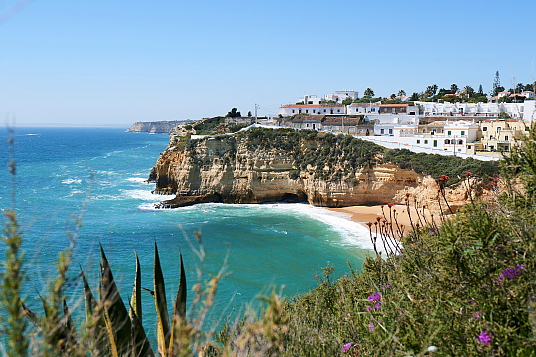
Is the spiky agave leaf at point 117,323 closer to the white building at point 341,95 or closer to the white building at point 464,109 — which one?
the white building at point 464,109

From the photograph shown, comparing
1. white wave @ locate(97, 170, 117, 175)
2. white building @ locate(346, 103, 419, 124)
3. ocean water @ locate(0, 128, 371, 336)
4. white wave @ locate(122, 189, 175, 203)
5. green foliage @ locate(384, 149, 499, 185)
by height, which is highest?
white building @ locate(346, 103, 419, 124)

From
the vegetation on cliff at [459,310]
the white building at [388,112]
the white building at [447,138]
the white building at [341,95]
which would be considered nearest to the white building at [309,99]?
the white building at [341,95]

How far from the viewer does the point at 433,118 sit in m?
49.6

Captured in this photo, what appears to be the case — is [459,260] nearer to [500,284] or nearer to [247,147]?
[500,284]

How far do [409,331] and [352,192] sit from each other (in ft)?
95.4

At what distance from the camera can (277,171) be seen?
37125mm

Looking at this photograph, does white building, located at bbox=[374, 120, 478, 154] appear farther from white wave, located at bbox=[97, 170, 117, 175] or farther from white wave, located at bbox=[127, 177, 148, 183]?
white wave, located at bbox=[97, 170, 117, 175]

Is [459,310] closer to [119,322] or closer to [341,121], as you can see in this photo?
[119,322]

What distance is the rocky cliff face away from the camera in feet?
112

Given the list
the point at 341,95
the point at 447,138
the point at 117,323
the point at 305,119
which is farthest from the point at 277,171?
the point at 341,95

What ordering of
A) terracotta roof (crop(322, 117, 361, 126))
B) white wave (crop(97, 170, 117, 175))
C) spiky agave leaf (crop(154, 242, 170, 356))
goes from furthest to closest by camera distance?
white wave (crop(97, 170, 117, 175))
terracotta roof (crop(322, 117, 361, 126))
spiky agave leaf (crop(154, 242, 170, 356))

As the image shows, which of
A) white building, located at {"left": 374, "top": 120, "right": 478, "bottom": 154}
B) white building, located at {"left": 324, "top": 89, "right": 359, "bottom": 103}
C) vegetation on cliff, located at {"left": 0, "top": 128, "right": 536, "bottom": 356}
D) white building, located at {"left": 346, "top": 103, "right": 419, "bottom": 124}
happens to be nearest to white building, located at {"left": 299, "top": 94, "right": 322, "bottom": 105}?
white building, located at {"left": 324, "top": 89, "right": 359, "bottom": 103}

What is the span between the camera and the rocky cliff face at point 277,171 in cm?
3400

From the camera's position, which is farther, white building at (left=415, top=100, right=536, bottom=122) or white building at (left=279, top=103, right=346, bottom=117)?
white building at (left=279, top=103, right=346, bottom=117)
